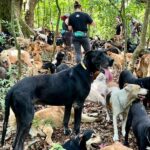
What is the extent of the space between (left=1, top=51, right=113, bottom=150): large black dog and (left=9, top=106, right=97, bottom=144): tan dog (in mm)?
286

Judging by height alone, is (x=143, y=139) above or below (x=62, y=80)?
below

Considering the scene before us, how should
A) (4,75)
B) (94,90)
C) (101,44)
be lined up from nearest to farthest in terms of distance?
(94,90) → (4,75) → (101,44)

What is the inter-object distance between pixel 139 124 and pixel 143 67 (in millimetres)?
5280

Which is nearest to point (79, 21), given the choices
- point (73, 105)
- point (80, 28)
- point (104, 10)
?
point (80, 28)

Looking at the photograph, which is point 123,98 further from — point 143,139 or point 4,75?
point 4,75

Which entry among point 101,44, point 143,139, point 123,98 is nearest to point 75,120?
point 123,98

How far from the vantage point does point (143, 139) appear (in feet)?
19.5

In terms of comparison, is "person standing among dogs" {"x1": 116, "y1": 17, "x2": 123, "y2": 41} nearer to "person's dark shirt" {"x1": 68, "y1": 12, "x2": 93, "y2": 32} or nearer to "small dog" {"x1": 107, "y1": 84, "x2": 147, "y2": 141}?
"person's dark shirt" {"x1": 68, "y1": 12, "x2": 93, "y2": 32}

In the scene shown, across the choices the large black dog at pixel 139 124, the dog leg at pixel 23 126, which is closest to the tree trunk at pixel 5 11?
the large black dog at pixel 139 124

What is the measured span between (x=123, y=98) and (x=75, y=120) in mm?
908

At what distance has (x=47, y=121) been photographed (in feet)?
22.9

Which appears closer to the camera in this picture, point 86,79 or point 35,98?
point 35,98

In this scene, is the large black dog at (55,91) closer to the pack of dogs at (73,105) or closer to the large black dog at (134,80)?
the pack of dogs at (73,105)

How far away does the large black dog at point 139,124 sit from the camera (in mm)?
5913
